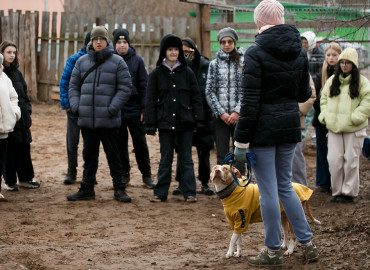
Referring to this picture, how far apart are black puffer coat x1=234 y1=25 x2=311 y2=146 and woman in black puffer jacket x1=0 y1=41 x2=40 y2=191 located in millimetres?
4556

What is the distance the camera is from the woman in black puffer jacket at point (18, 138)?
8.79 m

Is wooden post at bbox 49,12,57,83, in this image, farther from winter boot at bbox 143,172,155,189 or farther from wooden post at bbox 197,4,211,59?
winter boot at bbox 143,172,155,189

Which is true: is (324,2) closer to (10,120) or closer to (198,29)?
(10,120)

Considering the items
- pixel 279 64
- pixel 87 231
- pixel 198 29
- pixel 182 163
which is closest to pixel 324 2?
pixel 279 64

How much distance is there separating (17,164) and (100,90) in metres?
2.05

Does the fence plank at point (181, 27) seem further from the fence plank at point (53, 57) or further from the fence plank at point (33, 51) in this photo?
the fence plank at point (33, 51)

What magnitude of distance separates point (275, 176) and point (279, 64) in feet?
3.09

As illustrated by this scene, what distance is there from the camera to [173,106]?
8.27 m

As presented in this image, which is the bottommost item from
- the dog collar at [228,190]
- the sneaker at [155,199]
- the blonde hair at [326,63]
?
the sneaker at [155,199]

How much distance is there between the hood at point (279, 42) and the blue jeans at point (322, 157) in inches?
163

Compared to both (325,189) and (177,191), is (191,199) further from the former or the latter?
(325,189)

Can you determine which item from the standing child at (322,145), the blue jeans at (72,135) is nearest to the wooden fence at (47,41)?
the blue jeans at (72,135)

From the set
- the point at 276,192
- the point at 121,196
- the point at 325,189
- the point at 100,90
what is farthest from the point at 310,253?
the point at 325,189

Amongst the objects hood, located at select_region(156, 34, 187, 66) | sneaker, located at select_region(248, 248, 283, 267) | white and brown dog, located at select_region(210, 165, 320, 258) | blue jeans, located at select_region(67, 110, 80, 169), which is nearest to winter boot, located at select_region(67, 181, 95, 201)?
blue jeans, located at select_region(67, 110, 80, 169)
